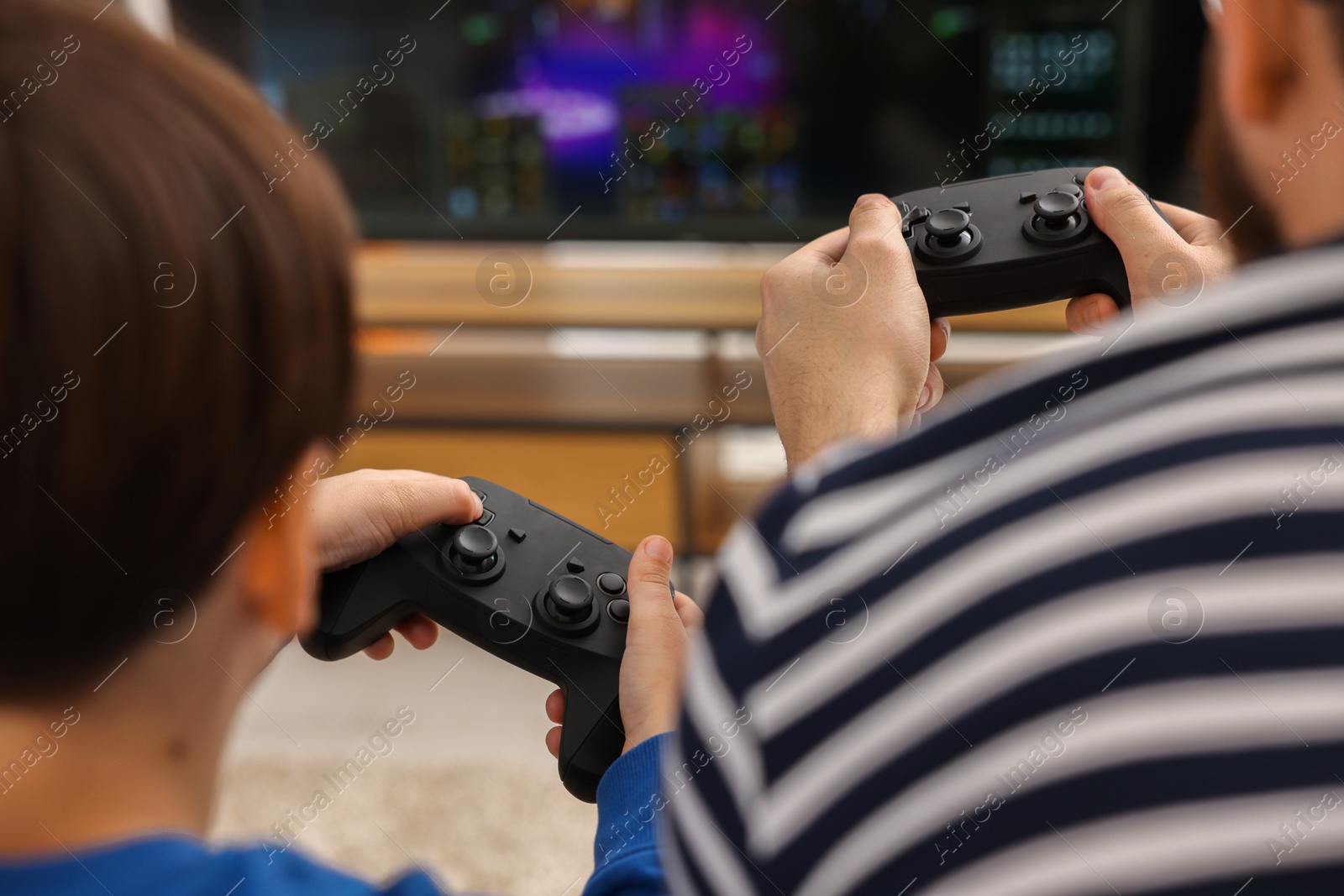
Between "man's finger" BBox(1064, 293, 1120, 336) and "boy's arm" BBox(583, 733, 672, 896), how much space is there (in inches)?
15.0

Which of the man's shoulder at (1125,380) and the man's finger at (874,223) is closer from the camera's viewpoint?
the man's shoulder at (1125,380)

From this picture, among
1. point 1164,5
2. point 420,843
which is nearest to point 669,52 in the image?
point 1164,5

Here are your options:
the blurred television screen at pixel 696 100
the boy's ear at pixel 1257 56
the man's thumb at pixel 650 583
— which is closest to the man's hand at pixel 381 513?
the man's thumb at pixel 650 583

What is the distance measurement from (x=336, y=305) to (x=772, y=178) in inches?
88.0

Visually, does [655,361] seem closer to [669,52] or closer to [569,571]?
[669,52]

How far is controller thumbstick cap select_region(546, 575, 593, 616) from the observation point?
0.64 metres

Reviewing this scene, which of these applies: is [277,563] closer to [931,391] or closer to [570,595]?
[570,595]

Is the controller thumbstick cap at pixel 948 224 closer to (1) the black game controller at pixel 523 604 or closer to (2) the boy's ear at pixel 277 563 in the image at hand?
(1) the black game controller at pixel 523 604

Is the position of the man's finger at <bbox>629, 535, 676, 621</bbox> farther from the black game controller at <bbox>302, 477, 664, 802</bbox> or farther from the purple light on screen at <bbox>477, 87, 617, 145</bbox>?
the purple light on screen at <bbox>477, 87, 617, 145</bbox>

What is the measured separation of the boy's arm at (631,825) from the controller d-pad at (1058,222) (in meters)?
0.38

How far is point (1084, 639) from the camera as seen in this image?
12.1 inches

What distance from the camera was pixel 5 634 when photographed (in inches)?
15.7

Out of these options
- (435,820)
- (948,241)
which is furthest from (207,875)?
(435,820)

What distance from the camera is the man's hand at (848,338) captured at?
0.62 m
